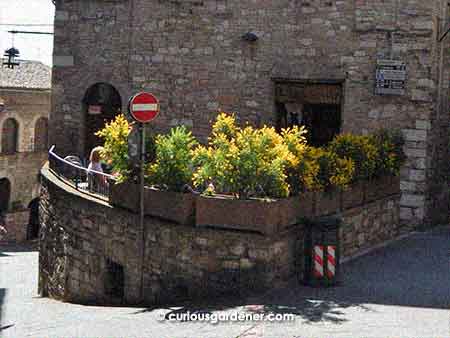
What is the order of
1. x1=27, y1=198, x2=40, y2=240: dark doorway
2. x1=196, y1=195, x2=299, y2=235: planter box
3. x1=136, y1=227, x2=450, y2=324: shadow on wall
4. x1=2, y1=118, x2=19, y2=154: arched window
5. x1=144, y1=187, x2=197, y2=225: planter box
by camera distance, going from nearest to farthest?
x1=136, y1=227, x2=450, y2=324: shadow on wall, x1=196, y1=195, x2=299, y2=235: planter box, x1=144, y1=187, x2=197, y2=225: planter box, x1=2, y1=118, x2=19, y2=154: arched window, x1=27, y1=198, x2=40, y2=240: dark doorway

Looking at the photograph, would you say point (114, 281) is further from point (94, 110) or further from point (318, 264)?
point (94, 110)

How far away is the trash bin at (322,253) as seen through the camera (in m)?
10.0

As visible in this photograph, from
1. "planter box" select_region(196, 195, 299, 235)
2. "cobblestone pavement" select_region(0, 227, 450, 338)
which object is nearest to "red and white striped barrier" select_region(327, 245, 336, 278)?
"cobblestone pavement" select_region(0, 227, 450, 338)

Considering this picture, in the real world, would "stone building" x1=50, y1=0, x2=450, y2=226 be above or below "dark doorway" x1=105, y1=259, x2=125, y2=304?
above

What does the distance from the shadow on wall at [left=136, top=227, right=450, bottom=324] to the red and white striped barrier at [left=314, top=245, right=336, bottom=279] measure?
21cm

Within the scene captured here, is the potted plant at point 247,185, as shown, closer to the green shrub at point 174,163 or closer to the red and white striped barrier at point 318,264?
the green shrub at point 174,163

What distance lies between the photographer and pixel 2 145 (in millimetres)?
33531

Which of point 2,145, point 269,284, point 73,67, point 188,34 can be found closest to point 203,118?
point 188,34

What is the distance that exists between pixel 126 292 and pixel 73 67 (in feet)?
26.7

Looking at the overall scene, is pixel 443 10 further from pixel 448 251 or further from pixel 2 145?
pixel 2 145

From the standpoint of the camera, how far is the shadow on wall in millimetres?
9039

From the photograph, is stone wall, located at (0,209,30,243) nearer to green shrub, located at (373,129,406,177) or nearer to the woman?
the woman

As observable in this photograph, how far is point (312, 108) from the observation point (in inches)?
643

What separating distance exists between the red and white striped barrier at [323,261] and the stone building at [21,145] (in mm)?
23777
